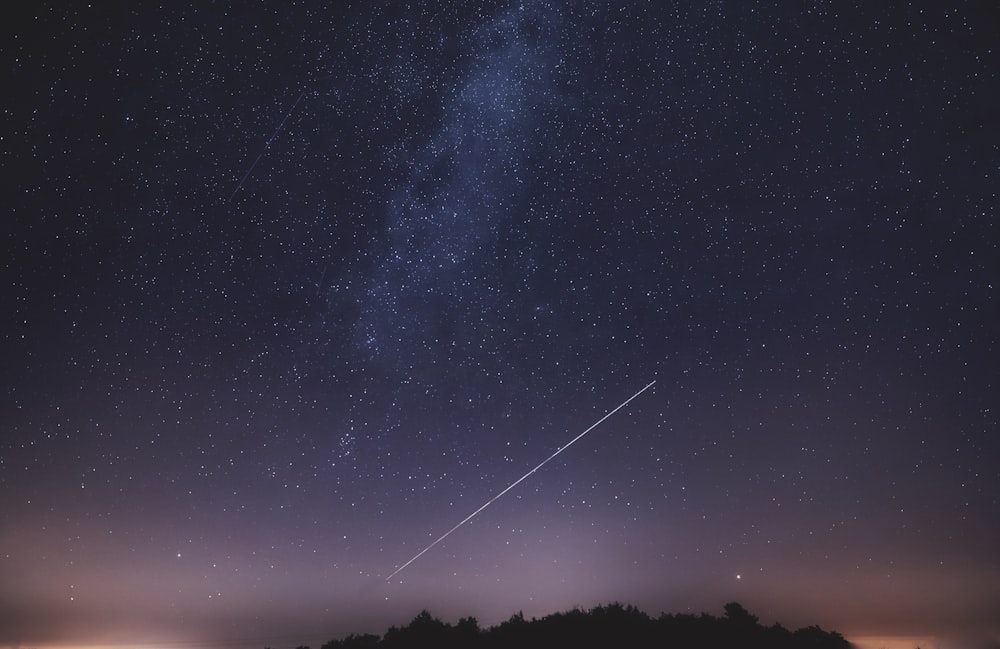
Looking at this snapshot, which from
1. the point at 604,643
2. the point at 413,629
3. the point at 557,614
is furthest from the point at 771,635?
the point at 413,629

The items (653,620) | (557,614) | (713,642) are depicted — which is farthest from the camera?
(557,614)

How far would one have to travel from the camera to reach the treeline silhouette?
521 inches

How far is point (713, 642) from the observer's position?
13094 millimetres

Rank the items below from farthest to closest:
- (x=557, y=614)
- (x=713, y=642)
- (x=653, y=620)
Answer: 1. (x=557, y=614)
2. (x=653, y=620)
3. (x=713, y=642)

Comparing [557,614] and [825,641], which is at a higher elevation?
[557,614]

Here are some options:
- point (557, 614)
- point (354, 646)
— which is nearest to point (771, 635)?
point (557, 614)

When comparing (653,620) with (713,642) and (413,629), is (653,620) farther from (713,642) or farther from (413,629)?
(413,629)

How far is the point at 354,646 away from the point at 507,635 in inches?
135

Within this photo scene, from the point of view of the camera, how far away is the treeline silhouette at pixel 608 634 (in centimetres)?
1324

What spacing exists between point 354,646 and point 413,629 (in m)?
1.32

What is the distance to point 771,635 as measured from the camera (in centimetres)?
1365

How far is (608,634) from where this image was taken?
13719 millimetres

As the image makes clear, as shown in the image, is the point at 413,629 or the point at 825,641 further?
the point at 413,629

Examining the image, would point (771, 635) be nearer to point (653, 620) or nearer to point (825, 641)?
point (825, 641)
